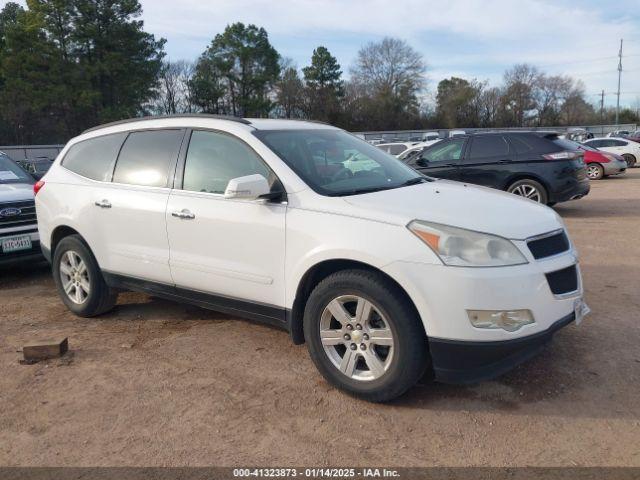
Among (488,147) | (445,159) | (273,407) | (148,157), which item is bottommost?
(273,407)

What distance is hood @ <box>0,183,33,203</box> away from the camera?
6.80 m

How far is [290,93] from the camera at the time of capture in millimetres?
64875

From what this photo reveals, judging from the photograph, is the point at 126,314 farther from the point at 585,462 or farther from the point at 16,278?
the point at 585,462

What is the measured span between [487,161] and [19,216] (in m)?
8.05

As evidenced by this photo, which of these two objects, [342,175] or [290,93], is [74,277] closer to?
[342,175]

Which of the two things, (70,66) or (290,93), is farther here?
(290,93)

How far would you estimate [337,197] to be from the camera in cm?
362

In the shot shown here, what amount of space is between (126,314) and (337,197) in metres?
2.89

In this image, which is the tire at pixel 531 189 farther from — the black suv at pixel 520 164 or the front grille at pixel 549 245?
the front grille at pixel 549 245

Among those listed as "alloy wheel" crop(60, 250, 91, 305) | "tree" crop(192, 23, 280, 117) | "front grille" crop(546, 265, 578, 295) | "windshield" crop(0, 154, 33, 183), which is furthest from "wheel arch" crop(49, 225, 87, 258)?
"tree" crop(192, 23, 280, 117)

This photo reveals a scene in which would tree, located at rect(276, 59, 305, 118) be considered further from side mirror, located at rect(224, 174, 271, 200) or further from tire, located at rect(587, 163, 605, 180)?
side mirror, located at rect(224, 174, 271, 200)

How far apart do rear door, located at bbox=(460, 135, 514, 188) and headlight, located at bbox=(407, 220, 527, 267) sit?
7623 millimetres

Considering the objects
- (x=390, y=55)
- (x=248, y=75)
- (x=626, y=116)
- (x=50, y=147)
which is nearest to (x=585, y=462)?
(x=50, y=147)

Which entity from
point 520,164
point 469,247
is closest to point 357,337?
point 469,247
